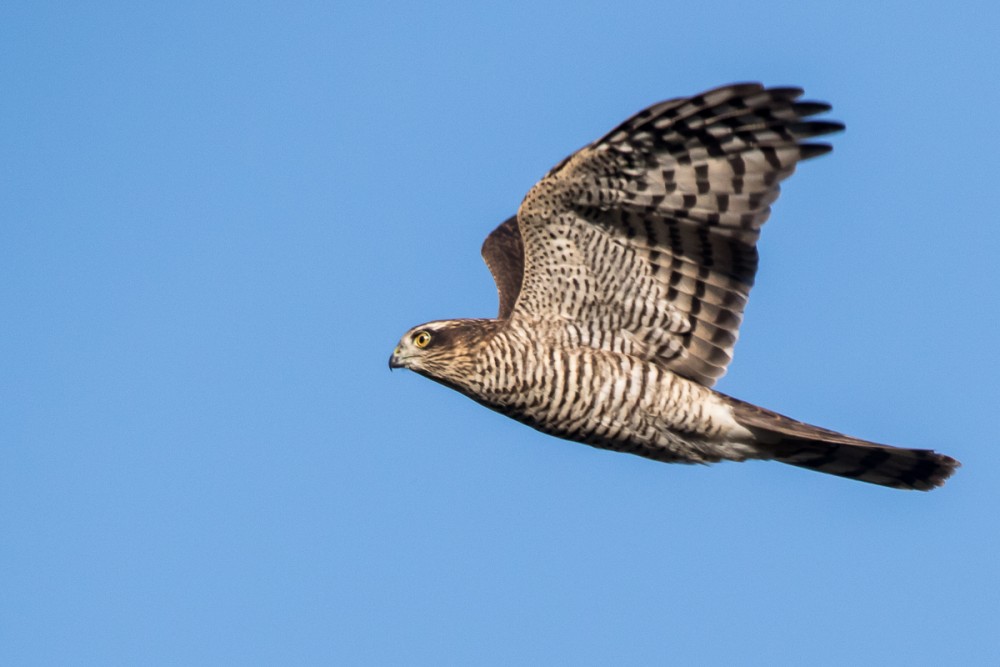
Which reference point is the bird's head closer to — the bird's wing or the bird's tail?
the bird's wing

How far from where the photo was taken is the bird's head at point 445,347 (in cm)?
1070

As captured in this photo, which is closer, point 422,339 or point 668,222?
point 668,222

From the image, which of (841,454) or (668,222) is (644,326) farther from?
(841,454)

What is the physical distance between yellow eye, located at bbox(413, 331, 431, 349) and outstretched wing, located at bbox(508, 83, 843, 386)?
61cm

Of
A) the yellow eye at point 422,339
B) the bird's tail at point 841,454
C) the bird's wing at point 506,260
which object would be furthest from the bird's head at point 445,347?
the bird's tail at point 841,454

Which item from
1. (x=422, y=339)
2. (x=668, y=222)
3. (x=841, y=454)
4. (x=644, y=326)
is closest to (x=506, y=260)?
(x=422, y=339)

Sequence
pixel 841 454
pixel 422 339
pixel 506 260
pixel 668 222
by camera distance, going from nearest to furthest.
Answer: pixel 668 222
pixel 841 454
pixel 422 339
pixel 506 260

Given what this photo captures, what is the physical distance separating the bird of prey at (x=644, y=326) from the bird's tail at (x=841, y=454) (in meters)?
0.01

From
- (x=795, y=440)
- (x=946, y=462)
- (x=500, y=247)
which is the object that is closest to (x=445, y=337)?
(x=500, y=247)

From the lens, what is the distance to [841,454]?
10.7 m

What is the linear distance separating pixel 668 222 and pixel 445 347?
1663mm

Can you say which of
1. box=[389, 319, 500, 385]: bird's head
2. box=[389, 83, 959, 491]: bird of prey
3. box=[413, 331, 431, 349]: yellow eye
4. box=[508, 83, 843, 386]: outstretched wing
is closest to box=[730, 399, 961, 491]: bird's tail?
box=[389, 83, 959, 491]: bird of prey

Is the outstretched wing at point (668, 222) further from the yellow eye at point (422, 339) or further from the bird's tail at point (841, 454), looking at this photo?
the yellow eye at point (422, 339)

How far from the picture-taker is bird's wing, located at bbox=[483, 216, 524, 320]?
1148cm
